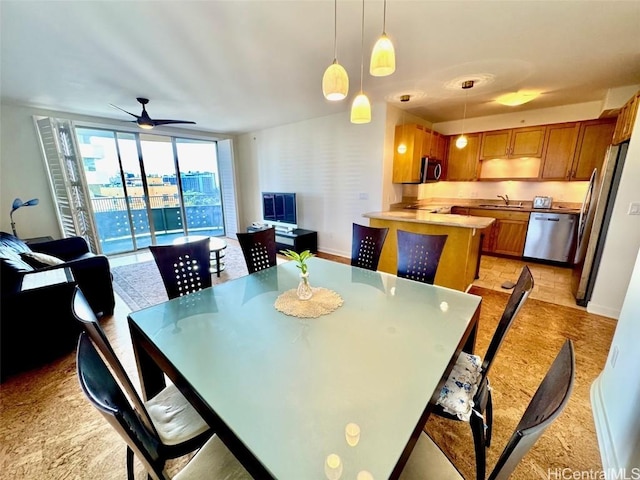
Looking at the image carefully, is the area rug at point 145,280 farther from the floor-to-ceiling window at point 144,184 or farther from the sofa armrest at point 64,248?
the floor-to-ceiling window at point 144,184

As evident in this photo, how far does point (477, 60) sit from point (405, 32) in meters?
1.00

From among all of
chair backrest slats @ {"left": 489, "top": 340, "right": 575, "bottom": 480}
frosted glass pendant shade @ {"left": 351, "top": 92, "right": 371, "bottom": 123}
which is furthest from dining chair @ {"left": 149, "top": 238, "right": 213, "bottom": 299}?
chair backrest slats @ {"left": 489, "top": 340, "right": 575, "bottom": 480}

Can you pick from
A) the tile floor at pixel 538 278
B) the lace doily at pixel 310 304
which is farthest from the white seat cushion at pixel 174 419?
the tile floor at pixel 538 278

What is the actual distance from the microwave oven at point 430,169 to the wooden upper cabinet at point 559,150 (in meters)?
1.63

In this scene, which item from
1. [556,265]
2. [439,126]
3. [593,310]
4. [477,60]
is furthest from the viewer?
[439,126]

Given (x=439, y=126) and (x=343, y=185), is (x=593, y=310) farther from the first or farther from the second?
(x=439, y=126)

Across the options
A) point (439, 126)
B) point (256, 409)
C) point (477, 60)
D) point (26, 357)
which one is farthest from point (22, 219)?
point (439, 126)

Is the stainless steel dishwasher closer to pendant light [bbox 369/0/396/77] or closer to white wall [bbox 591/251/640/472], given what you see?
white wall [bbox 591/251/640/472]

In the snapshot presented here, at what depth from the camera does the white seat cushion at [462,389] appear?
1.16 meters

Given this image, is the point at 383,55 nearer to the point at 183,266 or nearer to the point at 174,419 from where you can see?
the point at 183,266

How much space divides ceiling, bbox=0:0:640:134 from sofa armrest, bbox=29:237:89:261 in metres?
1.91

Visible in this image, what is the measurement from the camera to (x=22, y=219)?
156 inches

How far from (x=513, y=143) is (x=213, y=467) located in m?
5.81

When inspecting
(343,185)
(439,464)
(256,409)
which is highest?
(343,185)
